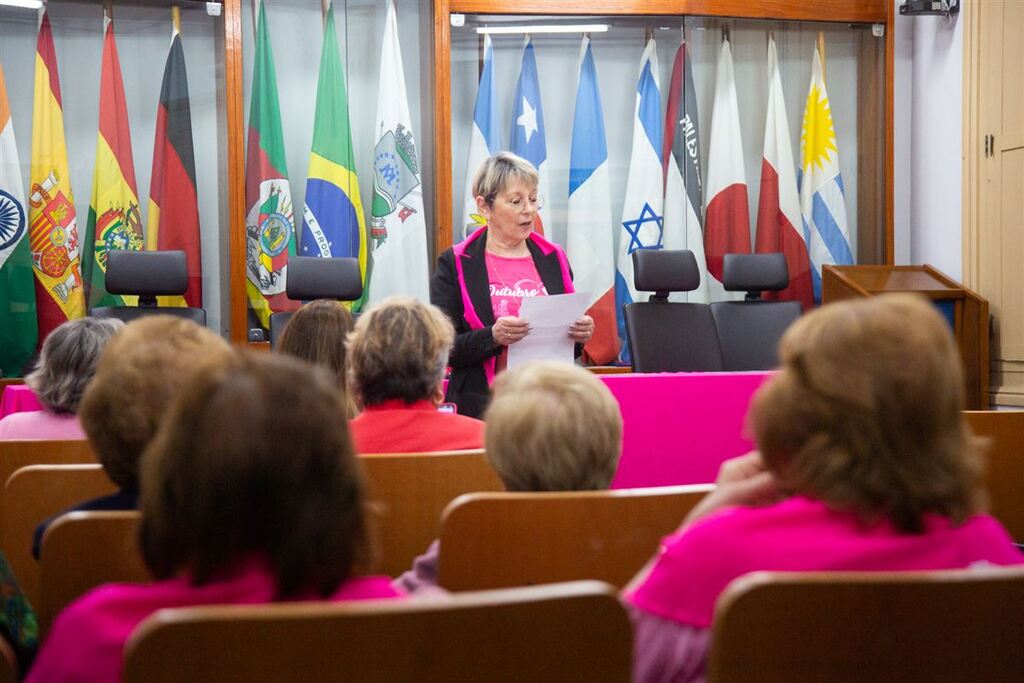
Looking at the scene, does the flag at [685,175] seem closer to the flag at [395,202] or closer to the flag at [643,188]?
the flag at [643,188]

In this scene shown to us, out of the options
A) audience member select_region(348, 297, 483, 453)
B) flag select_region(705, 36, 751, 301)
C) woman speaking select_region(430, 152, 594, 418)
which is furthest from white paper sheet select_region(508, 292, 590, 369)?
flag select_region(705, 36, 751, 301)

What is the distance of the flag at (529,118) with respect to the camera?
657cm

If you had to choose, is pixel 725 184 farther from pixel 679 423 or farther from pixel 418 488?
pixel 418 488

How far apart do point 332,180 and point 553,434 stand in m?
5.17

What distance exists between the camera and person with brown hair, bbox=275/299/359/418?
2492 millimetres

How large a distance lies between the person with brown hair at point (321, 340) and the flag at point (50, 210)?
13.0 ft

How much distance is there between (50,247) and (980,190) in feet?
16.7

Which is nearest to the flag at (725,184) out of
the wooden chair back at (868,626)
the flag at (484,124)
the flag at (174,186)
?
the flag at (484,124)

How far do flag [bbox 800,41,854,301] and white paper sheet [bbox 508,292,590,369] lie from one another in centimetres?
379

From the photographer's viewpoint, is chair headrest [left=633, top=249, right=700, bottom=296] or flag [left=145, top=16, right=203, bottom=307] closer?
chair headrest [left=633, top=249, right=700, bottom=296]

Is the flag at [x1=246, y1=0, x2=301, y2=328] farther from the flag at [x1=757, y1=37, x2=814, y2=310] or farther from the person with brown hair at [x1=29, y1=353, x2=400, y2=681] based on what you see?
the person with brown hair at [x1=29, y1=353, x2=400, y2=681]

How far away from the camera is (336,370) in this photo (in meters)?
2.51

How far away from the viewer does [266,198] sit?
630cm

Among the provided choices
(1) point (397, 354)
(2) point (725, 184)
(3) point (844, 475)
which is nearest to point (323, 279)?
(2) point (725, 184)
